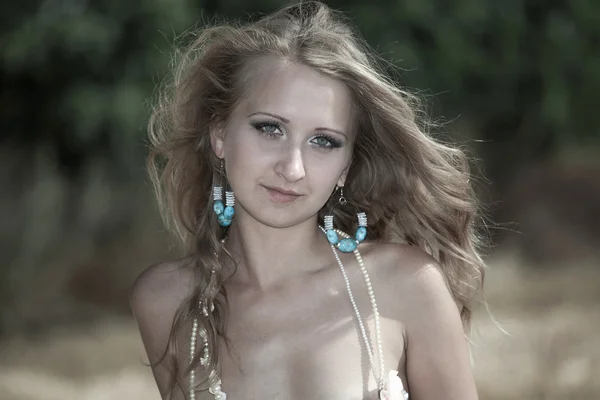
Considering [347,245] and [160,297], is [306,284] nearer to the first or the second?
[347,245]

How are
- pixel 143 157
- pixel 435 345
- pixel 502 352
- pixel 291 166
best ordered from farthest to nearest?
1. pixel 143 157
2. pixel 502 352
3. pixel 435 345
4. pixel 291 166

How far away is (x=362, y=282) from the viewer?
8.79 feet

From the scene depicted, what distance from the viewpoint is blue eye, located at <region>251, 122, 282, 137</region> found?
2.52 metres

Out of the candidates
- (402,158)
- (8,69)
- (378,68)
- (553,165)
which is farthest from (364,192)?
(553,165)

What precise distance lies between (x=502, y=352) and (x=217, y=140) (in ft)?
8.42

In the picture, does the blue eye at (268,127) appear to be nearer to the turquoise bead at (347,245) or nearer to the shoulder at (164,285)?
the turquoise bead at (347,245)


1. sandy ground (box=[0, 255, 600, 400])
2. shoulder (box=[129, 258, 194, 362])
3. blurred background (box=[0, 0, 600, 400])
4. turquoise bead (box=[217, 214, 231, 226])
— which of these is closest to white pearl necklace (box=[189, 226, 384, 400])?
shoulder (box=[129, 258, 194, 362])

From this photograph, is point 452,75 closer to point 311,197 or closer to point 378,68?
point 378,68

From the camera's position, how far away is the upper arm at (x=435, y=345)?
261 centimetres

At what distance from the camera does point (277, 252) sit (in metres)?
2.69

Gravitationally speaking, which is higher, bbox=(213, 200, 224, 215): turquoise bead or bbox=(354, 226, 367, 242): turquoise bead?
bbox=(213, 200, 224, 215): turquoise bead

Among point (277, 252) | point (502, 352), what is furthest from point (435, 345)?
point (502, 352)

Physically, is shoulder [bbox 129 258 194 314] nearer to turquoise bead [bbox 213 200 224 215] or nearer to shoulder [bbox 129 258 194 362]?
shoulder [bbox 129 258 194 362]

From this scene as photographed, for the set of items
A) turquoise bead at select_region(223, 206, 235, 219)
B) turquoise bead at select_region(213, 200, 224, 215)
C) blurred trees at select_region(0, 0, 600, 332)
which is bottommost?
turquoise bead at select_region(223, 206, 235, 219)
